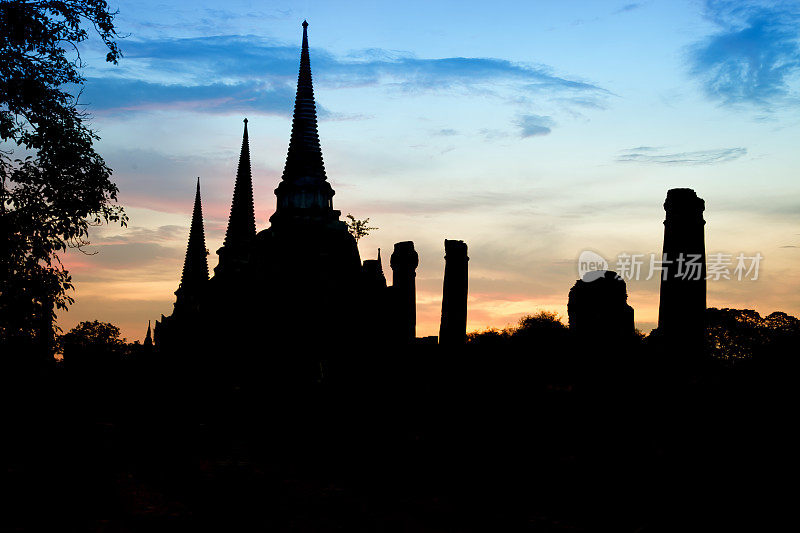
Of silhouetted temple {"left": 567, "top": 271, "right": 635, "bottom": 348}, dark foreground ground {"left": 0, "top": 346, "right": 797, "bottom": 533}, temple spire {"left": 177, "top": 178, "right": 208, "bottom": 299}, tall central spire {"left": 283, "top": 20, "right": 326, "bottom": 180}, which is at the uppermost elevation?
tall central spire {"left": 283, "top": 20, "right": 326, "bottom": 180}

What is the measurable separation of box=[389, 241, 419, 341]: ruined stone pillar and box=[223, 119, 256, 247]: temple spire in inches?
1127

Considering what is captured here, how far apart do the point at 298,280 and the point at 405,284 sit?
1730cm

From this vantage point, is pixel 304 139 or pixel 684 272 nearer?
pixel 684 272

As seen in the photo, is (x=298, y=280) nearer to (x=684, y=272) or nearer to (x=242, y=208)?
(x=242, y=208)

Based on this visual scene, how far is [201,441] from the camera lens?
14.7m

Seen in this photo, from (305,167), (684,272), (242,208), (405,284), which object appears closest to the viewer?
(684,272)

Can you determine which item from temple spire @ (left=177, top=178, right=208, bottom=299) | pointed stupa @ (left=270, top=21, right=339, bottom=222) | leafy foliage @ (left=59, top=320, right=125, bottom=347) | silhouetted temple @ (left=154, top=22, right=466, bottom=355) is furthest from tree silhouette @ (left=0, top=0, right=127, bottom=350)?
leafy foliage @ (left=59, top=320, right=125, bottom=347)

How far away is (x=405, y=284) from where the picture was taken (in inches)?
849

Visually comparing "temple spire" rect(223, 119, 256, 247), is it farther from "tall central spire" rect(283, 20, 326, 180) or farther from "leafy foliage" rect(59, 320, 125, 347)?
"leafy foliage" rect(59, 320, 125, 347)

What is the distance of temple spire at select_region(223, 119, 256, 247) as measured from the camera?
48875 millimetres

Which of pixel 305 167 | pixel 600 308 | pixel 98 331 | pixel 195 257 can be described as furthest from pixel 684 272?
pixel 98 331

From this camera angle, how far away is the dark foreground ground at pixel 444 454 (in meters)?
9.09

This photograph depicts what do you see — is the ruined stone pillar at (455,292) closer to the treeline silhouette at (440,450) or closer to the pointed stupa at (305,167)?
the treeline silhouette at (440,450)

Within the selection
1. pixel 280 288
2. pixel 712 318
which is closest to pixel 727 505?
pixel 280 288
